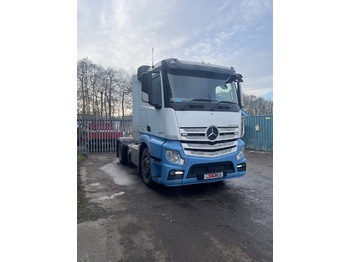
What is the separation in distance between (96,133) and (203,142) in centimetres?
807

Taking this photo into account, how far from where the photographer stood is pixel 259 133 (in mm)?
10781

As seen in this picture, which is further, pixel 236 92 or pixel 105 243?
pixel 236 92

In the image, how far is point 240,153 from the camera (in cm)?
394

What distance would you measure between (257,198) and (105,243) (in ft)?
8.94

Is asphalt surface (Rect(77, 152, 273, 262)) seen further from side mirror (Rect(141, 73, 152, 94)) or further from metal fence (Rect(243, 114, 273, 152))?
metal fence (Rect(243, 114, 273, 152))

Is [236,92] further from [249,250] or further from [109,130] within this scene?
[109,130]

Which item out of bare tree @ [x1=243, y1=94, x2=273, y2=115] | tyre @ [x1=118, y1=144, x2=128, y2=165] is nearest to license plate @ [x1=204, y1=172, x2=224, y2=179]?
bare tree @ [x1=243, y1=94, x2=273, y2=115]

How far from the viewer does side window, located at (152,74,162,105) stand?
3687 mm

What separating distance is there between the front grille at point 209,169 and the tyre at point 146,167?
1051 millimetres

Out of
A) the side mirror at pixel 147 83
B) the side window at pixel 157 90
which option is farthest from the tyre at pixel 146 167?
the side mirror at pixel 147 83

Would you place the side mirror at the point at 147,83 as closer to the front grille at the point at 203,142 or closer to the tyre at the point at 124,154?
the front grille at the point at 203,142

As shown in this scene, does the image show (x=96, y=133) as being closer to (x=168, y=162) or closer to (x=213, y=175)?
(x=168, y=162)
